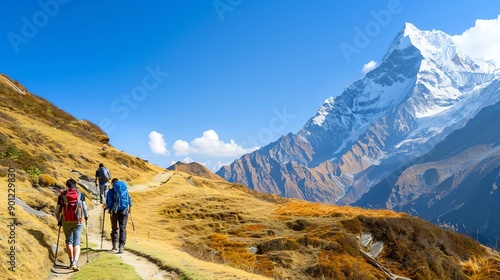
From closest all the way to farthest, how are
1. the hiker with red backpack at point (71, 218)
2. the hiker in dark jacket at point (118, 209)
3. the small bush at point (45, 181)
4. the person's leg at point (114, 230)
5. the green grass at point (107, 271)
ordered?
the green grass at point (107, 271) < the hiker with red backpack at point (71, 218) < the hiker in dark jacket at point (118, 209) < the person's leg at point (114, 230) < the small bush at point (45, 181)

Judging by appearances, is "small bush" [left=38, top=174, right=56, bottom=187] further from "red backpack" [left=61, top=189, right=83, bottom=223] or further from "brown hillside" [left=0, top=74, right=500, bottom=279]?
"red backpack" [left=61, top=189, right=83, bottom=223]

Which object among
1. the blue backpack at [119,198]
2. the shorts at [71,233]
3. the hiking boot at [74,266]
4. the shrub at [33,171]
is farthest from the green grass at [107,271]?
the shrub at [33,171]

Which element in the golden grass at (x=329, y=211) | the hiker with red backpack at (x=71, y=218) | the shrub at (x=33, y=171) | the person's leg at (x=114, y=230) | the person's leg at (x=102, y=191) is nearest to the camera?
the hiker with red backpack at (x=71, y=218)

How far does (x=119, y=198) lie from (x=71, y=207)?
268cm

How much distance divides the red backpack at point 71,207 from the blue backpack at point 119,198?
2.33 m

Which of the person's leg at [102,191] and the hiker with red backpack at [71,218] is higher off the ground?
the person's leg at [102,191]

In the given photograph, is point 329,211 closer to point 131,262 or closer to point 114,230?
point 114,230

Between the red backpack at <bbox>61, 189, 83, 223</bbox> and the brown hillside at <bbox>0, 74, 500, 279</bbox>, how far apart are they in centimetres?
141

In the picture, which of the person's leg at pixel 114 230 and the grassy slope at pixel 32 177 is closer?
the grassy slope at pixel 32 177

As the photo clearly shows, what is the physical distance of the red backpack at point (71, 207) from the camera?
12.6 m

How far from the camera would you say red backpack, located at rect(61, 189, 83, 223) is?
1260cm

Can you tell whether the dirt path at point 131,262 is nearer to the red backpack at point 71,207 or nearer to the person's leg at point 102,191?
the red backpack at point 71,207

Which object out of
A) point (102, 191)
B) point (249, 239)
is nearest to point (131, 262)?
point (249, 239)

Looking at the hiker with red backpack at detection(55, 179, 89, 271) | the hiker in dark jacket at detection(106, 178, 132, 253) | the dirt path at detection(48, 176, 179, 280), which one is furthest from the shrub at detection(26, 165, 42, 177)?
the hiker with red backpack at detection(55, 179, 89, 271)
